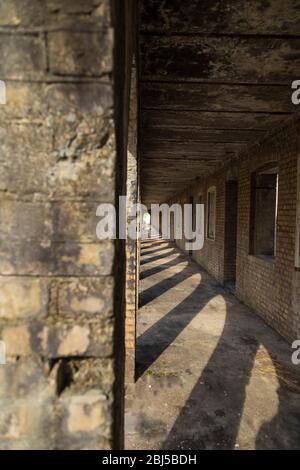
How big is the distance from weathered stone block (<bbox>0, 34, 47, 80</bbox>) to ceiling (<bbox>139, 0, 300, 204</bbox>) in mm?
1736

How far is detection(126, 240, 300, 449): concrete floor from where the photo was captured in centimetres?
260

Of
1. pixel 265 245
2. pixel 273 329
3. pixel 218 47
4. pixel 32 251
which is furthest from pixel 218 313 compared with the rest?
pixel 32 251

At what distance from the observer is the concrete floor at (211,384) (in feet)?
8.52

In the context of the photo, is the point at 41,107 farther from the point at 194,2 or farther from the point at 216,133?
the point at 216,133

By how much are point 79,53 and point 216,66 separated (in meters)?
2.70

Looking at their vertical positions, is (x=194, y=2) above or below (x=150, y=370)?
above

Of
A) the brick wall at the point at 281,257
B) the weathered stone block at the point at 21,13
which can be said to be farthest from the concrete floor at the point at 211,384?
the weathered stone block at the point at 21,13

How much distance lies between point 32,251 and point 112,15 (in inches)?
31.1

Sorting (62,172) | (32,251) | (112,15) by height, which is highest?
(112,15)

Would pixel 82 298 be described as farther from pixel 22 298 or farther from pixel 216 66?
pixel 216 66

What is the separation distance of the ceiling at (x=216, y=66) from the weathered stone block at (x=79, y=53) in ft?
5.65

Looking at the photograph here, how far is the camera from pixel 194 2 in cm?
222

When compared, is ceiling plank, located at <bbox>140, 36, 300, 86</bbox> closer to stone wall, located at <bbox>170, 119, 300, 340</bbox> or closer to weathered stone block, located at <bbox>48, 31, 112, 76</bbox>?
stone wall, located at <bbox>170, 119, 300, 340</bbox>
